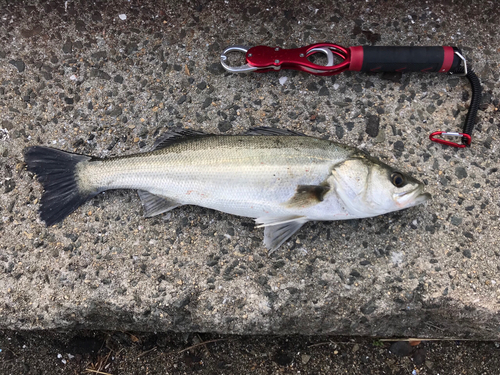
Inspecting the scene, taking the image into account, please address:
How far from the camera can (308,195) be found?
2.71 m

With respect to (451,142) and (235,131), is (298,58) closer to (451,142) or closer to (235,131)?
(235,131)

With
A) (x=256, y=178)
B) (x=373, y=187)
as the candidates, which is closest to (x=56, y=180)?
(x=256, y=178)

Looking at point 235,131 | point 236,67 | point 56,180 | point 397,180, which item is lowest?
point 56,180

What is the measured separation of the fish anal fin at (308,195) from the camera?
2695 millimetres

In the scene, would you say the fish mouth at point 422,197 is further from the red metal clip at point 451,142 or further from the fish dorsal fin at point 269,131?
the fish dorsal fin at point 269,131

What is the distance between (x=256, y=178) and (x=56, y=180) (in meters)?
1.69

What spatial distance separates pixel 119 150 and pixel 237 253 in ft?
4.59

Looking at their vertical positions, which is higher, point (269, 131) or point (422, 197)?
point (269, 131)

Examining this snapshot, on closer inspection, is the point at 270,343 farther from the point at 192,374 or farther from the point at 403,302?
the point at 403,302

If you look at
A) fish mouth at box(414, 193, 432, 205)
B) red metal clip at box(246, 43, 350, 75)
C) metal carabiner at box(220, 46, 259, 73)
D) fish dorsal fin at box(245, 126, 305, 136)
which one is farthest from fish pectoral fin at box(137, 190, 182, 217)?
fish mouth at box(414, 193, 432, 205)

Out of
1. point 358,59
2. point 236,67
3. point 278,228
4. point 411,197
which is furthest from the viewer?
point 236,67

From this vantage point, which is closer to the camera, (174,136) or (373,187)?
(373,187)

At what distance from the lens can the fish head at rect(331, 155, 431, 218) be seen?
2672 mm

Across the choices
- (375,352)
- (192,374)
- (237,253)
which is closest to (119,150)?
(237,253)
